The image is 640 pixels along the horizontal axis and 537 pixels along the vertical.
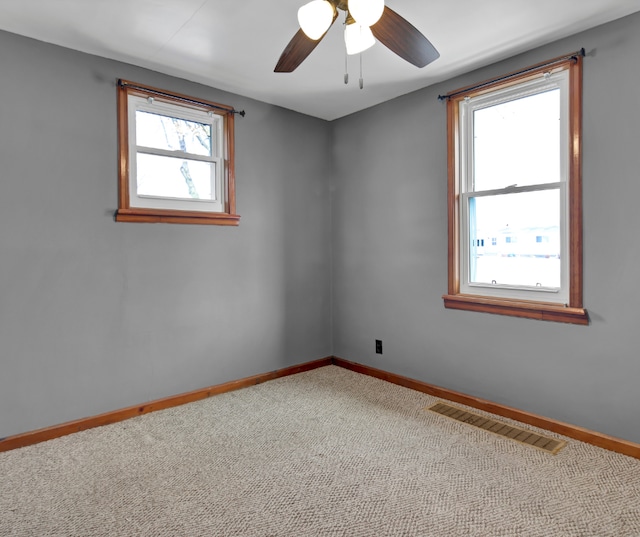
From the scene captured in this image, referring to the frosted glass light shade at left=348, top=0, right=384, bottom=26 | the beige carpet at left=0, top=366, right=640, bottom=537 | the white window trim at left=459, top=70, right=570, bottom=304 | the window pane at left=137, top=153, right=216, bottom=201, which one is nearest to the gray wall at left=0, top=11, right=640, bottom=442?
the white window trim at left=459, top=70, right=570, bottom=304

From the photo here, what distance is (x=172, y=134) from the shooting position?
3.19 meters

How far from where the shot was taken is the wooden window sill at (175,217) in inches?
115

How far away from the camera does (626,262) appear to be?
7.81 ft

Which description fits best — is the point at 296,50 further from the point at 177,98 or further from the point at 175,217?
the point at 175,217

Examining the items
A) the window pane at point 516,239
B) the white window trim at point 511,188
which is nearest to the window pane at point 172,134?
the white window trim at point 511,188

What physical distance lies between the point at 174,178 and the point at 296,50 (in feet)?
5.24


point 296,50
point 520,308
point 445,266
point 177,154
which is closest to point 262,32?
point 296,50

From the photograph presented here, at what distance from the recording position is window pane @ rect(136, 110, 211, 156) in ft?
10.00

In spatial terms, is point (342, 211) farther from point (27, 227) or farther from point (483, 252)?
point (27, 227)

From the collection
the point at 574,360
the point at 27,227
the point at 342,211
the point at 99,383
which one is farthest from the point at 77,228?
the point at 574,360

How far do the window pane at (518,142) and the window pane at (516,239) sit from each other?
0.12 m

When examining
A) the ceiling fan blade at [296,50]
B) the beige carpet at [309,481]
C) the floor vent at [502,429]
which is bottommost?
the beige carpet at [309,481]

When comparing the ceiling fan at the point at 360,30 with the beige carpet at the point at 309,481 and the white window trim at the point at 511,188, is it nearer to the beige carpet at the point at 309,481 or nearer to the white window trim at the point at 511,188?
the white window trim at the point at 511,188

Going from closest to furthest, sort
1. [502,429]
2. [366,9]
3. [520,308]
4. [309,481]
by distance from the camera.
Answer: [366,9], [309,481], [502,429], [520,308]
